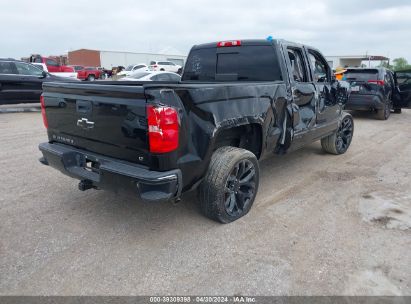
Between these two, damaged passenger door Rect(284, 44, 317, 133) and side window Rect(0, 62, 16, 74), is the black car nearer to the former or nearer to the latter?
side window Rect(0, 62, 16, 74)

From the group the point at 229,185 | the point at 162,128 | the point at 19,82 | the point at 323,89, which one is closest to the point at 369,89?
the point at 323,89

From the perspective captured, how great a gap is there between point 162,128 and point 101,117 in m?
0.69

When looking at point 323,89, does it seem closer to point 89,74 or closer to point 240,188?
point 240,188

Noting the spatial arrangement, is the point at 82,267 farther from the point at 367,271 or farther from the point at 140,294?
the point at 367,271

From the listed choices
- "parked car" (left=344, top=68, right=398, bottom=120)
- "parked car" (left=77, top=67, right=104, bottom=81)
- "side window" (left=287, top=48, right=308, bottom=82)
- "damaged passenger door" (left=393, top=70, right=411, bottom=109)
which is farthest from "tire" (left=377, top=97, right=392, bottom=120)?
"parked car" (left=77, top=67, right=104, bottom=81)

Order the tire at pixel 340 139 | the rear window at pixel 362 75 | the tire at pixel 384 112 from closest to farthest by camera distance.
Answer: the tire at pixel 340 139 → the rear window at pixel 362 75 → the tire at pixel 384 112

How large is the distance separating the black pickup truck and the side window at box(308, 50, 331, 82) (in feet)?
1.27

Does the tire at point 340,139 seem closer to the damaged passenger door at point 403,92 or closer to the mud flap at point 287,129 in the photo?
the mud flap at point 287,129

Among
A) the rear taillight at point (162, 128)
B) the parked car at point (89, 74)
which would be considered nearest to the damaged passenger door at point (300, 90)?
the rear taillight at point (162, 128)

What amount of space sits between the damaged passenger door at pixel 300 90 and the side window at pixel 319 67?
0.31 meters

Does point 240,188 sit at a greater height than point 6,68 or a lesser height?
lesser

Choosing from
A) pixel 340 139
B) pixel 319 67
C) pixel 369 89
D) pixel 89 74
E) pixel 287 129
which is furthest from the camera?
pixel 89 74

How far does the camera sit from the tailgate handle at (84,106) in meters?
2.98

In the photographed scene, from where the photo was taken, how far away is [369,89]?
9641 millimetres
